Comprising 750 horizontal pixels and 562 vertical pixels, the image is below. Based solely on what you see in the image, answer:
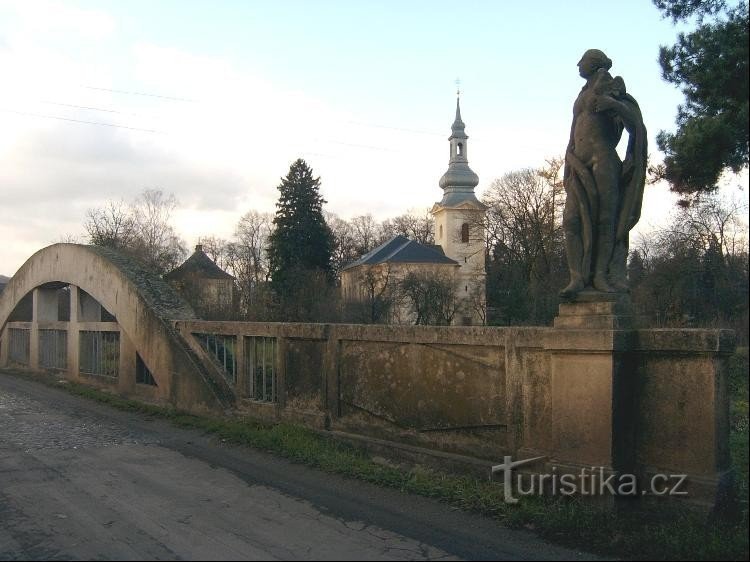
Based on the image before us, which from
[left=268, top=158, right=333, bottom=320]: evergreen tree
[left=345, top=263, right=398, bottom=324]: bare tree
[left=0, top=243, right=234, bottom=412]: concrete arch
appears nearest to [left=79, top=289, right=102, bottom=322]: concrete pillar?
[left=0, top=243, right=234, bottom=412]: concrete arch

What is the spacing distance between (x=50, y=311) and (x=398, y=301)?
28.6 metres

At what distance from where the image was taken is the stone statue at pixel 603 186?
580 centimetres

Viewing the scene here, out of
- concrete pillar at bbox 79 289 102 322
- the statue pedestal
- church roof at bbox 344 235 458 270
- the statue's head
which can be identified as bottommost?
concrete pillar at bbox 79 289 102 322

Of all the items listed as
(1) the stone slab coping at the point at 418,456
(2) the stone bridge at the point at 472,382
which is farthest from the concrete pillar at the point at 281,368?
(1) the stone slab coping at the point at 418,456

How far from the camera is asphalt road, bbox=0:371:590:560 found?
15.4 feet

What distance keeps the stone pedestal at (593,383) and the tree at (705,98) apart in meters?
5.43

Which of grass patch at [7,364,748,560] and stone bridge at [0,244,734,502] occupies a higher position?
stone bridge at [0,244,734,502]

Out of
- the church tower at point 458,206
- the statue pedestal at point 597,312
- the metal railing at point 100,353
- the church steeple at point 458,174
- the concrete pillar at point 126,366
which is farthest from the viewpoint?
the church steeple at point 458,174

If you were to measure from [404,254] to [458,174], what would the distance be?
51.8ft

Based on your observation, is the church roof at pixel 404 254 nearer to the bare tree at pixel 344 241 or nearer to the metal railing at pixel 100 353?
the bare tree at pixel 344 241

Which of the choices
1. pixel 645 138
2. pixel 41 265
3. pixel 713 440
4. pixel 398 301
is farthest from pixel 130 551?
pixel 398 301

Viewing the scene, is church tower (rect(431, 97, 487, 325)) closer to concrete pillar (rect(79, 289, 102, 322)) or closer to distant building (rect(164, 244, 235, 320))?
distant building (rect(164, 244, 235, 320))

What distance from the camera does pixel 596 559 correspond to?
4.48m

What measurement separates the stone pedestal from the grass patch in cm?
42
